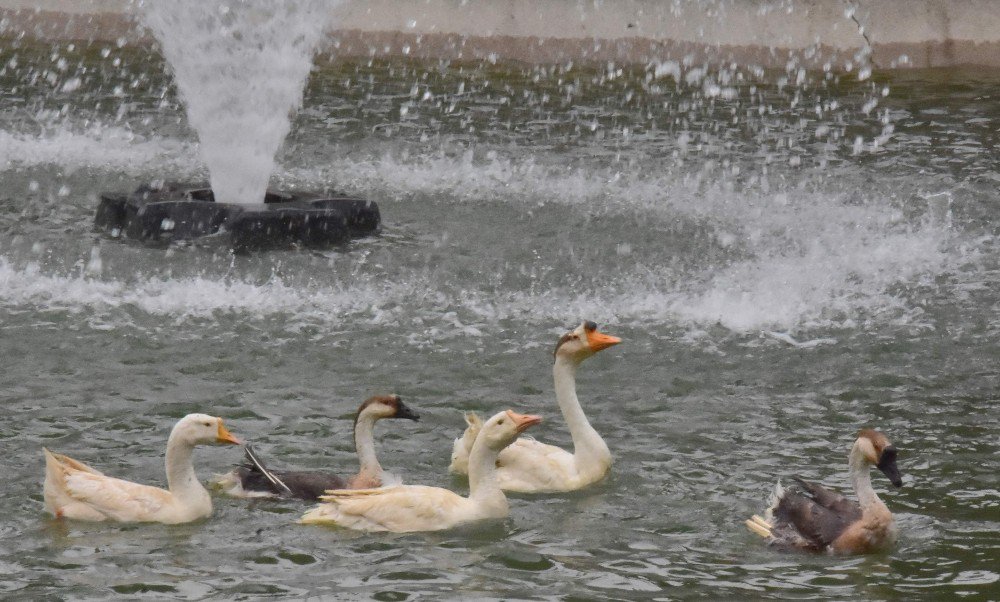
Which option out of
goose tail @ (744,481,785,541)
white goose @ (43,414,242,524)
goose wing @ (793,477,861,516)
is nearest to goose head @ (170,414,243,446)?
white goose @ (43,414,242,524)

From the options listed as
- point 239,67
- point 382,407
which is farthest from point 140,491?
point 239,67

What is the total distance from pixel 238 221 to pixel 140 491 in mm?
5839

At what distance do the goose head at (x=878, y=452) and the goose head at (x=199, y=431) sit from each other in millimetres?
3104

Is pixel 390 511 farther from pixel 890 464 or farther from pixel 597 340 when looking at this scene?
pixel 890 464

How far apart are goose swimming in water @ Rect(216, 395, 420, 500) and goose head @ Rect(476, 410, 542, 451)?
0.65 metres

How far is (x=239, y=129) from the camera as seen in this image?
1548 cm

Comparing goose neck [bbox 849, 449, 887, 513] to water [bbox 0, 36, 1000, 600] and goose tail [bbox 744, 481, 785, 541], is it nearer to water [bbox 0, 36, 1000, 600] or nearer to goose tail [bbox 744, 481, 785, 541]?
water [bbox 0, 36, 1000, 600]

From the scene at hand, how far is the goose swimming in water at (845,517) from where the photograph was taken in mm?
8180

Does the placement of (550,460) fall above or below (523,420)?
below

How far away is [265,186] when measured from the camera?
15281mm

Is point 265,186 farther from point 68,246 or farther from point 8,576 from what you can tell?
point 8,576

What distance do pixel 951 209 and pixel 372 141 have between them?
655 centimetres

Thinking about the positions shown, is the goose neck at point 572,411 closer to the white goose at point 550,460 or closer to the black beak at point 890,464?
the white goose at point 550,460

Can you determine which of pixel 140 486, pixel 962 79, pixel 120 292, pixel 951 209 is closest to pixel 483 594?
pixel 140 486
